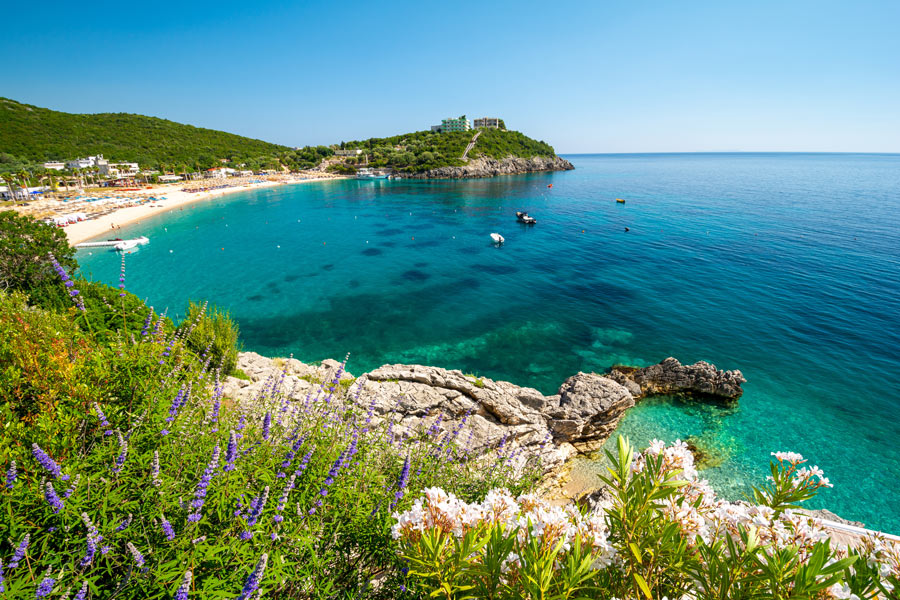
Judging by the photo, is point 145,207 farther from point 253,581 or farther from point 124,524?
point 253,581

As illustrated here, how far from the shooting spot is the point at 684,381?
19.6 m

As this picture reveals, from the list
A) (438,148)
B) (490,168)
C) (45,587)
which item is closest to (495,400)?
(45,587)

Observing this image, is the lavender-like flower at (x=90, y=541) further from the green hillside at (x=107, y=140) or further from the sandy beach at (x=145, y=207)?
the green hillside at (x=107, y=140)

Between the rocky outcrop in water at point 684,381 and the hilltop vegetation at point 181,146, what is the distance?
120259 millimetres

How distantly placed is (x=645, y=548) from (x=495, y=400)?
12989 millimetres

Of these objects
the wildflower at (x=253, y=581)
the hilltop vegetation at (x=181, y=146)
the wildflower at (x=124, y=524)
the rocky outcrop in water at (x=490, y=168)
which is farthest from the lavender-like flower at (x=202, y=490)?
the rocky outcrop in water at (x=490, y=168)

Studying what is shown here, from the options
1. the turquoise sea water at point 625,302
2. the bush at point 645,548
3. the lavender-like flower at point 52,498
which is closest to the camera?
the bush at point 645,548

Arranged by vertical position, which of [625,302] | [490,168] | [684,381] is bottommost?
[684,381]

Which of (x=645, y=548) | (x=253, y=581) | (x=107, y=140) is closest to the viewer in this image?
(x=253, y=581)

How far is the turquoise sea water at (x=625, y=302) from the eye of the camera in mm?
17609

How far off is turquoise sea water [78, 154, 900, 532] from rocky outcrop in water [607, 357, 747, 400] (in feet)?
2.99

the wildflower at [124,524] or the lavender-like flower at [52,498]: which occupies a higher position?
the lavender-like flower at [52,498]

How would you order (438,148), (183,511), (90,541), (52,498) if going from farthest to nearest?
(438,148) < (183,511) < (52,498) < (90,541)

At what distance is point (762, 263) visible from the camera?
1558 inches
